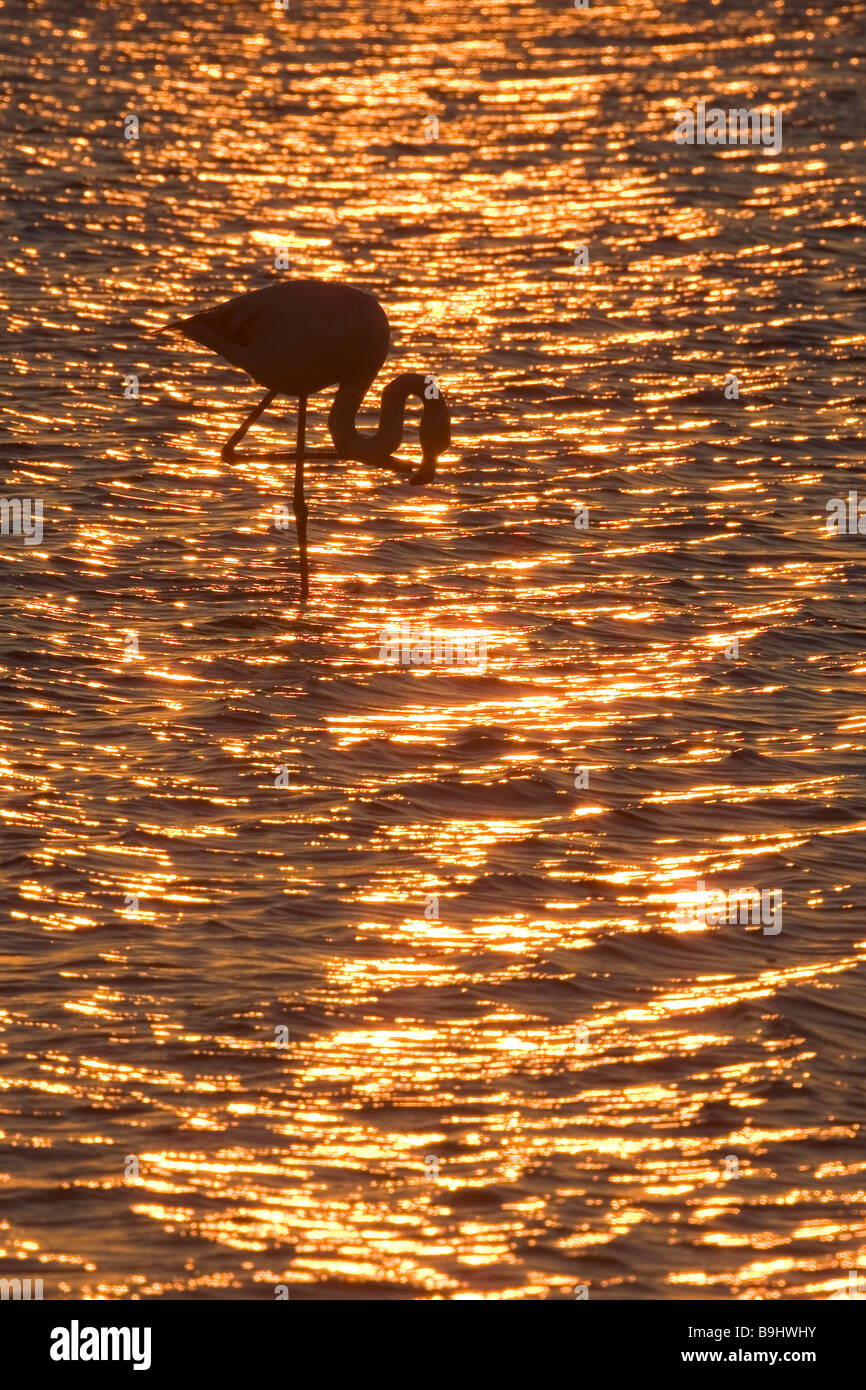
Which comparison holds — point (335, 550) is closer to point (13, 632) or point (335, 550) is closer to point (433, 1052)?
point (13, 632)

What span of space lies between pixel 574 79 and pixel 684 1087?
2368 cm

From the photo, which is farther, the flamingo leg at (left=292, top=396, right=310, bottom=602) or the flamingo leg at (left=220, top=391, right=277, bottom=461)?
the flamingo leg at (left=220, top=391, right=277, bottom=461)

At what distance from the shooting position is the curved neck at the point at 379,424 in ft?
41.0

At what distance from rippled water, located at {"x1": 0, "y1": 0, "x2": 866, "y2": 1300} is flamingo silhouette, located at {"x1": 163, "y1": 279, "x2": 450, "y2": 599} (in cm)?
84

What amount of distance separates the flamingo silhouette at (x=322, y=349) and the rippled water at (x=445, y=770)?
2.75ft

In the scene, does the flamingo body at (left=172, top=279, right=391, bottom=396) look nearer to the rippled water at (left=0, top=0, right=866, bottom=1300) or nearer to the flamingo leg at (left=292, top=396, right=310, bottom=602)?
the flamingo leg at (left=292, top=396, right=310, bottom=602)

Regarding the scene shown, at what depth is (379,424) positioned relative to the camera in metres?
12.6

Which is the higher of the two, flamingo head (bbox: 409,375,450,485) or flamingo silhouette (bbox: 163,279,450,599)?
flamingo silhouette (bbox: 163,279,450,599)

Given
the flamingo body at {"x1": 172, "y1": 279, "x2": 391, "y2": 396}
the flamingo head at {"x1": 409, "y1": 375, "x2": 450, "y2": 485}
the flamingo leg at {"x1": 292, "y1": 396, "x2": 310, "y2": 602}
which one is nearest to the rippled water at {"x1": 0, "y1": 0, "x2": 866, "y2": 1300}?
the flamingo leg at {"x1": 292, "y1": 396, "x2": 310, "y2": 602}

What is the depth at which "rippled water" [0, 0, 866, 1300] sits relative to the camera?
7.08 meters

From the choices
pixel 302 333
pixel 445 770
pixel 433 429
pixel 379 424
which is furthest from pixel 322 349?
pixel 445 770

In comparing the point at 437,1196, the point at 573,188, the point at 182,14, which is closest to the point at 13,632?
the point at 437,1196

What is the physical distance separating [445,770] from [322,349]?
121 inches

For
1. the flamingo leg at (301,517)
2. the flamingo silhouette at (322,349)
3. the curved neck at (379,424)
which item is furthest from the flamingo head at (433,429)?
the flamingo leg at (301,517)
